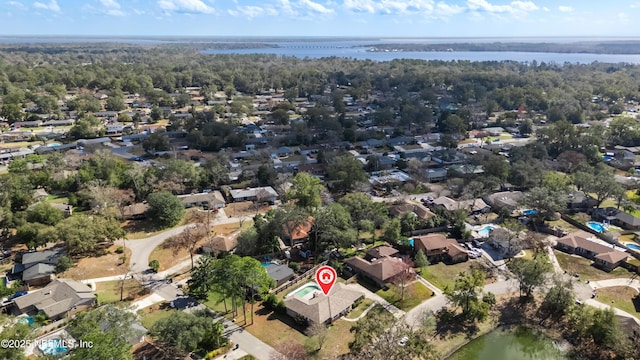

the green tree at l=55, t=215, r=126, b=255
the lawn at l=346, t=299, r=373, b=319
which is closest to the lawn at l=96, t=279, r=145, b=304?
the green tree at l=55, t=215, r=126, b=255

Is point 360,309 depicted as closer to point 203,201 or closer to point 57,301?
point 57,301

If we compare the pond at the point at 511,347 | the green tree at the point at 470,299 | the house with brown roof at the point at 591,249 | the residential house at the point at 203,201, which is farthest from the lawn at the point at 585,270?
the residential house at the point at 203,201

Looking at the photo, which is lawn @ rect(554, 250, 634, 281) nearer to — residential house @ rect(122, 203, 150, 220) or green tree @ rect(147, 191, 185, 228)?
green tree @ rect(147, 191, 185, 228)

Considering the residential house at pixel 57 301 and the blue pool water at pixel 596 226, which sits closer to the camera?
the residential house at pixel 57 301

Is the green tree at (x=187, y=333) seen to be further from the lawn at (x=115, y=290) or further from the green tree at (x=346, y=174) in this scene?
the green tree at (x=346, y=174)

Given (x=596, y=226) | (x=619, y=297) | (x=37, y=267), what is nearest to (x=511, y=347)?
(x=619, y=297)
